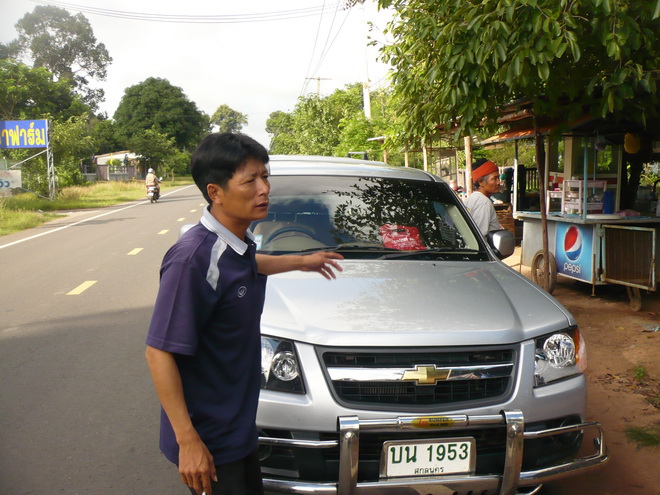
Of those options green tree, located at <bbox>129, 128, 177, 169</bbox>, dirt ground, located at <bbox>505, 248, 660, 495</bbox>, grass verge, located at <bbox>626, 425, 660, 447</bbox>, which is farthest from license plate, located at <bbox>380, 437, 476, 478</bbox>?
green tree, located at <bbox>129, 128, 177, 169</bbox>

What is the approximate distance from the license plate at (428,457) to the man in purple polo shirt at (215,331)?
74cm

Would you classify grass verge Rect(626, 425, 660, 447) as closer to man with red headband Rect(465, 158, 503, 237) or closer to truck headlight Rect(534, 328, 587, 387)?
truck headlight Rect(534, 328, 587, 387)

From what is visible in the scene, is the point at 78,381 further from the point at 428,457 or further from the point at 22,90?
the point at 22,90

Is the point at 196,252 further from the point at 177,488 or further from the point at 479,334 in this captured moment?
the point at 177,488

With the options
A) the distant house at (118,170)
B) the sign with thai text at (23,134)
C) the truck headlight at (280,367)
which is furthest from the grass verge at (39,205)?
the distant house at (118,170)

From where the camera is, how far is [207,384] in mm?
2033

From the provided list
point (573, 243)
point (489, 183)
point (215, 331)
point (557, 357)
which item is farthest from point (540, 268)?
point (215, 331)

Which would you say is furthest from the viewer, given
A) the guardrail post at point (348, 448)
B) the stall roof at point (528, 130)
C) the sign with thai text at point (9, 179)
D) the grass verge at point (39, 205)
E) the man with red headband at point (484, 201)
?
the sign with thai text at point (9, 179)

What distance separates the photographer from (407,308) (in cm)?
314

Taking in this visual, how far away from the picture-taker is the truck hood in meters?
2.91

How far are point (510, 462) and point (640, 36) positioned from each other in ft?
13.2

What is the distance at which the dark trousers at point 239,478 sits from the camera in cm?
209

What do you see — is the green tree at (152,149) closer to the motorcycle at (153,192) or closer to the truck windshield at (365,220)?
the motorcycle at (153,192)

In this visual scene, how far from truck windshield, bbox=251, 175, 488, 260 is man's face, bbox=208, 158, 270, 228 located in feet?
6.24
